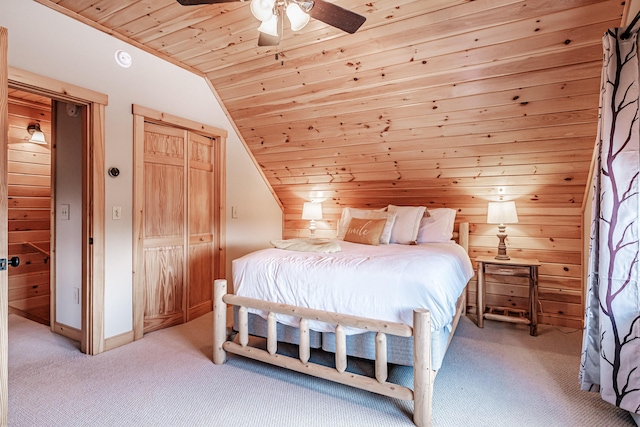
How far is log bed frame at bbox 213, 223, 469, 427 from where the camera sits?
1672 millimetres

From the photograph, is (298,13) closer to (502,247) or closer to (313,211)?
(313,211)

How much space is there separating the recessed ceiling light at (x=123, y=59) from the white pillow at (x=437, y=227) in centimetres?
299

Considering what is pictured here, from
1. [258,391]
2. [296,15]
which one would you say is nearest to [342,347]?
[258,391]

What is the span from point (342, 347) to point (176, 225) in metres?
2.05

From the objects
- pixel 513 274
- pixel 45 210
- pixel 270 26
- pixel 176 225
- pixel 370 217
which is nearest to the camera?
pixel 270 26

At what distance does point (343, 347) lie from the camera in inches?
75.0

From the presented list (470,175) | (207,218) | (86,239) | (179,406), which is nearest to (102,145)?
(86,239)

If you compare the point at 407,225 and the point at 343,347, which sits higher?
the point at 407,225

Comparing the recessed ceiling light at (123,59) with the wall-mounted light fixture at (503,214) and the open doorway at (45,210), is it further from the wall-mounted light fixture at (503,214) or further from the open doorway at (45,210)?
the wall-mounted light fixture at (503,214)

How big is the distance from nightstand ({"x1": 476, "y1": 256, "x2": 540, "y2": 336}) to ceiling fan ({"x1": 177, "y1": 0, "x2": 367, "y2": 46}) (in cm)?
242

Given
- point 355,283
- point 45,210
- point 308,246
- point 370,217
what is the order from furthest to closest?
point 45,210
point 370,217
point 308,246
point 355,283

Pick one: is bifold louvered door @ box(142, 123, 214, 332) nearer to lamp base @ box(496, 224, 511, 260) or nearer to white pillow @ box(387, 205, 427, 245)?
white pillow @ box(387, 205, 427, 245)

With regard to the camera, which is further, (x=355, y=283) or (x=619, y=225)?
(x=355, y=283)

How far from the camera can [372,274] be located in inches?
75.7
